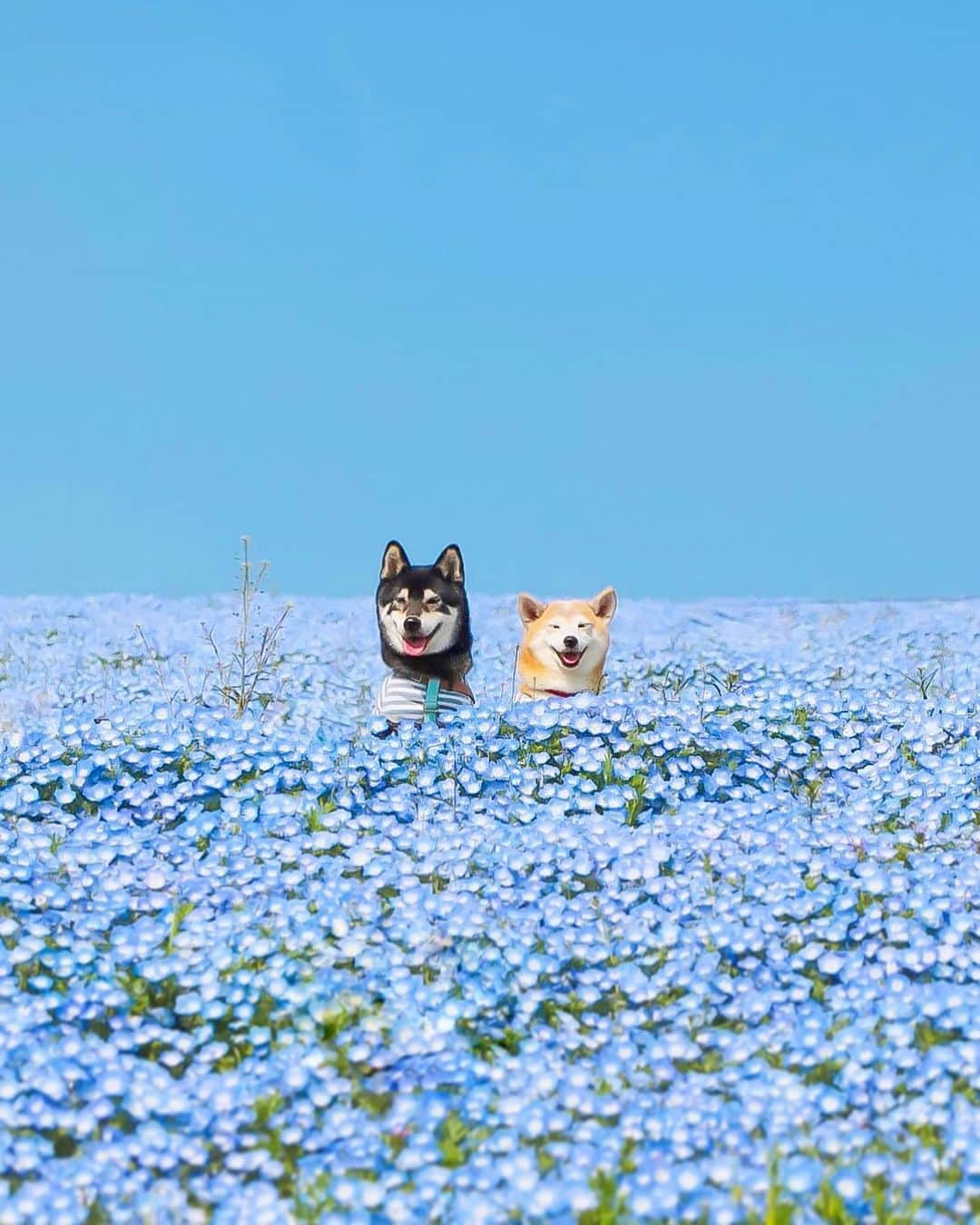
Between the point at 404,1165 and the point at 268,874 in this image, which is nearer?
the point at 404,1165

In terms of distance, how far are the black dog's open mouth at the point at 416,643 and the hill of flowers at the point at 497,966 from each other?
47 cm

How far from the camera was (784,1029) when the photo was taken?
523 cm

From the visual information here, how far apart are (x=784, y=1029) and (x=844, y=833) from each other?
5.86 feet

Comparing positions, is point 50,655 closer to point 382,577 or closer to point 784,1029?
point 382,577

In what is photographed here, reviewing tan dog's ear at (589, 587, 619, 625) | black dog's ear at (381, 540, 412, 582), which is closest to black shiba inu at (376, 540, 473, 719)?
black dog's ear at (381, 540, 412, 582)

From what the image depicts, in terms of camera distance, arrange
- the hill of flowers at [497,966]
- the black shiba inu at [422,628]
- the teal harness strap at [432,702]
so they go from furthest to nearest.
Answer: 1. the teal harness strap at [432,702]
2. the black shiba inu at [422,628]
3. the hill of flowers at [497,966]

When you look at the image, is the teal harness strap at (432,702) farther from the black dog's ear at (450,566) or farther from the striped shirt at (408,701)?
the black dog's ear at (450,566)

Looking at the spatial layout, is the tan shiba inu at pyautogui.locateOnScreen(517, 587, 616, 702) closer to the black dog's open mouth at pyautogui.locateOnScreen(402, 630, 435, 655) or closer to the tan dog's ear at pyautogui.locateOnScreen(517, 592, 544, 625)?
the tan dog's ear at pyautogui.locateOnScreen(517, 592, 544, 625)

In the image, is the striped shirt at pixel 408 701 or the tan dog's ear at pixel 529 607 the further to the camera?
the tan dog's ear at pixel 529 607

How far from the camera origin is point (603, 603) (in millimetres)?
8961

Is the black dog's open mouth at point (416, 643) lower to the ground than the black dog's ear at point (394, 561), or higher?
lower

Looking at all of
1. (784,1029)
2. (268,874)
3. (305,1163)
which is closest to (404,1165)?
(305,1163)

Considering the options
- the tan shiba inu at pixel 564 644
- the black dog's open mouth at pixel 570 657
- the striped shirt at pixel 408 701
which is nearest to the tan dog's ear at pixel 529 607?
the tan shiba inu at pixel 564 644

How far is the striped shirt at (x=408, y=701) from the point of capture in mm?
8497
